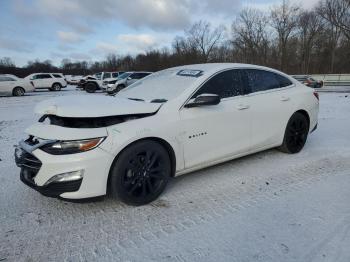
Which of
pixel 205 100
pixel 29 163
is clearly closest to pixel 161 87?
pixel 205 100

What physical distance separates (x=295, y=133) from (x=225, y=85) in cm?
170

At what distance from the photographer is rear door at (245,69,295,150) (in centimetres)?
427

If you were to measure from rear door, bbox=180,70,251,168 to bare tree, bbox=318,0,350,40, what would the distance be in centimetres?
5242

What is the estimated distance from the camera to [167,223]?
293 centimetres

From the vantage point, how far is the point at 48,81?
27.9m

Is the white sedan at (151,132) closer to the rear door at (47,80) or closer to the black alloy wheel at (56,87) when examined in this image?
the rear door at (47,80)

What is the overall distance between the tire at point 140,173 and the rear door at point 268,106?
1.58 m

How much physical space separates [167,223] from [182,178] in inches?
46.3

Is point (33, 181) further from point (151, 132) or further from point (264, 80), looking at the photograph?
point (264, 80)

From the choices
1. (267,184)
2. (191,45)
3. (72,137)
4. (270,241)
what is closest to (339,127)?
(267,184)

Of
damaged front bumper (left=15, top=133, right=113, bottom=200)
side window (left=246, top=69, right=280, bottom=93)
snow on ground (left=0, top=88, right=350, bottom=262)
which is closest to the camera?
snow on ground (left=0, top=88, right=350, bottom=262)

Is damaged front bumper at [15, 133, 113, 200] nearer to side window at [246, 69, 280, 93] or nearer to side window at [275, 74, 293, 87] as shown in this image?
side window at [246, 69, 280, 93]

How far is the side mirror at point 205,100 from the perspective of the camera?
347 cm

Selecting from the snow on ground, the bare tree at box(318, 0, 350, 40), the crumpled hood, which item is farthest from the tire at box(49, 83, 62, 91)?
the bare tree at box(318, 0, 350, 40)
